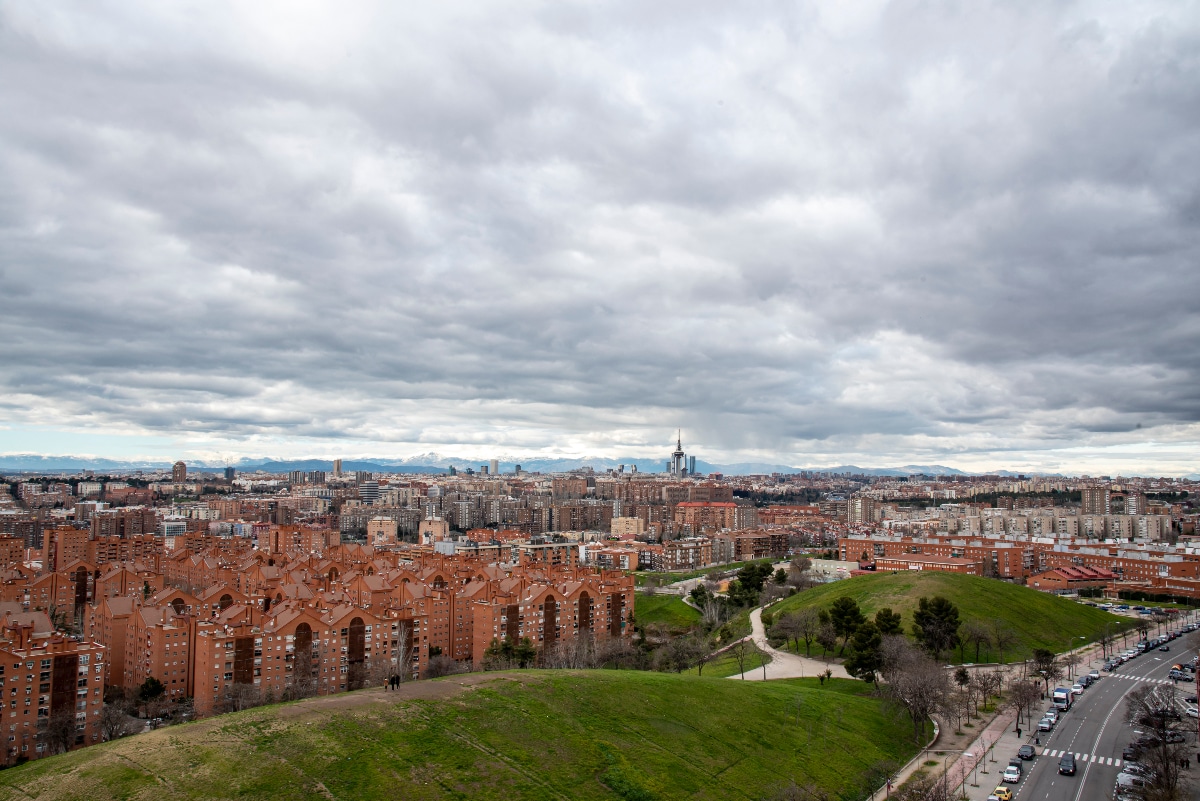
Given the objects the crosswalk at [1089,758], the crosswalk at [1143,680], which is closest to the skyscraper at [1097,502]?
the crosswalk at [1143,680]

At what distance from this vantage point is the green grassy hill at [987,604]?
65.6m

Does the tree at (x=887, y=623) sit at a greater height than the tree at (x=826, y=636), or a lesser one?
greater

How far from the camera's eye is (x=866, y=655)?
51.8 meters

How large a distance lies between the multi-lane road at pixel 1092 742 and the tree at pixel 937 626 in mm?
9176

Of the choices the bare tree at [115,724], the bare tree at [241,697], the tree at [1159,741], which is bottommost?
the bare tree at [115,724]

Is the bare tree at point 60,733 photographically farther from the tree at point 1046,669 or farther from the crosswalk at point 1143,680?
the crosswalk at point 1143,680

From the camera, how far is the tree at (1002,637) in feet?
202

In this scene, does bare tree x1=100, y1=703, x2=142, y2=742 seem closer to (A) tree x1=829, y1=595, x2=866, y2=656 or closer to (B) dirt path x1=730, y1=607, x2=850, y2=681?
(B) dirt path x1=730, y1=607, x2=850, y2=681

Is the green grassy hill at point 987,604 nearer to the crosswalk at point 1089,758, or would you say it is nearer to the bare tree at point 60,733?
the crosswalk at point 1089,758

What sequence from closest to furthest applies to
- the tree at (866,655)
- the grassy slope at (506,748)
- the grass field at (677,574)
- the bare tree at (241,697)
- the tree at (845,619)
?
the grassy slope at (506,748) → the bare tree at (241,697) → the tree at (866,655) → the tree at (845,619) → the grass field at (677,574)

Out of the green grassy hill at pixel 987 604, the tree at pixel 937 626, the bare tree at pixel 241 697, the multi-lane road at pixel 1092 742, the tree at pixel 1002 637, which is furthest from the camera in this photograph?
the green grassy hill at pixel 987 604

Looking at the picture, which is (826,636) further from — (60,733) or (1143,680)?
(60,733)

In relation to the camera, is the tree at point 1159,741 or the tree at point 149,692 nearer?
the tree at point 1159,741

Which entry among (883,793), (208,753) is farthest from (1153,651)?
(208,753)
